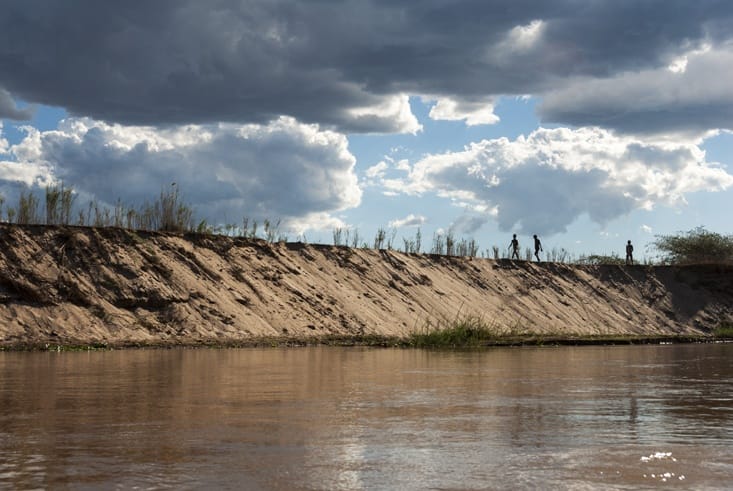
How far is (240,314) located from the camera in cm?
3098

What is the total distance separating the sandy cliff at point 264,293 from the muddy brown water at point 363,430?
43.7ft

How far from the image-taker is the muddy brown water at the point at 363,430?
6.20 m

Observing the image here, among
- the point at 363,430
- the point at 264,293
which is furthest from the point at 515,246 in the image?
the point at 363,430

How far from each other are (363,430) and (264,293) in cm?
2538

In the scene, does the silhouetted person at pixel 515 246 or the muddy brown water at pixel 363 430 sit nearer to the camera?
the muddy brown water at pixel 363 430

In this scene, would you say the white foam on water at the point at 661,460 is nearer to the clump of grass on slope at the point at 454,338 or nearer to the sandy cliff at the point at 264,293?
the clump of grass on slope at the point at 454,338

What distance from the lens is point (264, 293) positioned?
33500 mm

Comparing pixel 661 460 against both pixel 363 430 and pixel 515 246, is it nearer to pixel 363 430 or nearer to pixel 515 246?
pixel 363 430

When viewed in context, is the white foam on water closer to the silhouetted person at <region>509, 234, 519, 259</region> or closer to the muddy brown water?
the muddy brown water

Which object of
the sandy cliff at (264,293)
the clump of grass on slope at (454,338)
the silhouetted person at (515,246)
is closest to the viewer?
the clump of grass on slope at (454,338)

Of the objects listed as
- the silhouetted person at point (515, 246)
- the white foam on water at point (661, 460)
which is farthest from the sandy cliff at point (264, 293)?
the white foam on water at point (661, 460)

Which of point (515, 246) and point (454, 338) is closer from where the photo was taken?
point (454, 338)

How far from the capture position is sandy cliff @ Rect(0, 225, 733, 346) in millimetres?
28453

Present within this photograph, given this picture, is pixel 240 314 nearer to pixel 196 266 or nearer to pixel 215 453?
pixel 196 266
